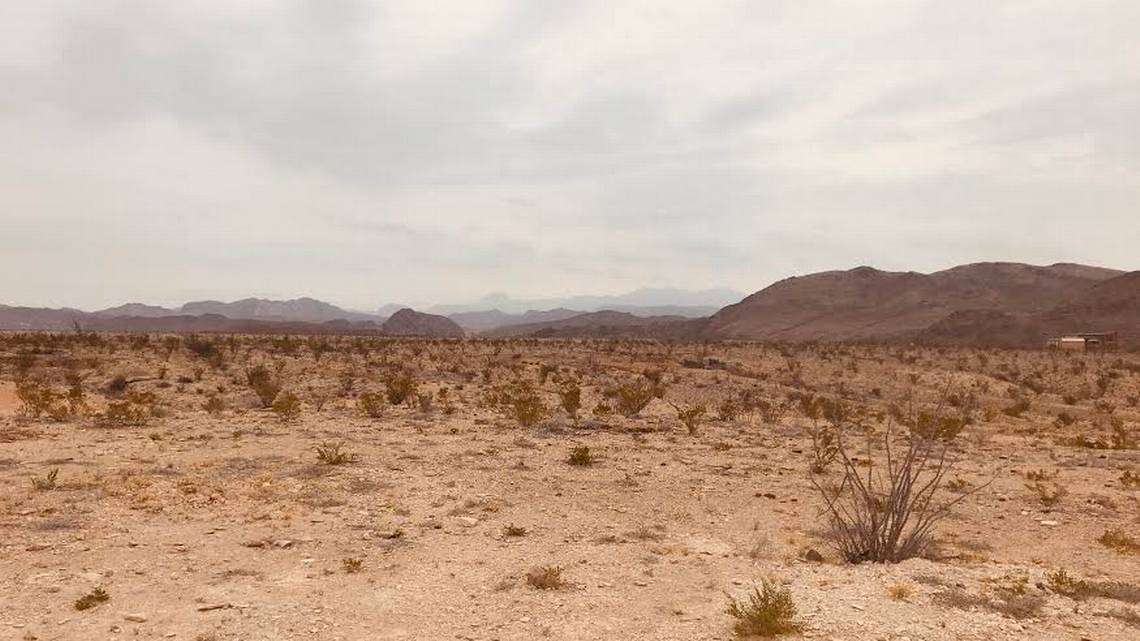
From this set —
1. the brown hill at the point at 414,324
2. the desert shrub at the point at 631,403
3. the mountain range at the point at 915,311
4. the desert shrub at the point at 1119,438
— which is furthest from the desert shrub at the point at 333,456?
the brown hill at the point at 414,324

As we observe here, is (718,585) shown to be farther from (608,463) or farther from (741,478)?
(608,463)

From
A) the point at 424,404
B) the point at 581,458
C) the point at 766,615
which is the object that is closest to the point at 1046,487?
the point at 581,458

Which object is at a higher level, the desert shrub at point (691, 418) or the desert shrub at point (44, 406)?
the desert shrub at point (44, 406)

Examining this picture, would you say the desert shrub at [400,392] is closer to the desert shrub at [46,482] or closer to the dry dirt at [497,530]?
the dry dirt at [497,530]

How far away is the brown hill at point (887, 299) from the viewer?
92.1m

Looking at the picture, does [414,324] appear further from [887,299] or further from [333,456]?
[333,456]

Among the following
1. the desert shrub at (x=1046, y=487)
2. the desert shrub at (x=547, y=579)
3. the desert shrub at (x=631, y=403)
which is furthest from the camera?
the desert shrub at (x=631, y=403)

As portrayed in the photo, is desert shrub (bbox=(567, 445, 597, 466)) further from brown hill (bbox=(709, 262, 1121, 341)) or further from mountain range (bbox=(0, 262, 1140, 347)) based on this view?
brown hill (bbox=(709, 262, 1121, 341))

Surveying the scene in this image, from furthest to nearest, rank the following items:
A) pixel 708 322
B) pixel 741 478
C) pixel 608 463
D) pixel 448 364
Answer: pixel 708 322 < pixel 448 364 < pixel 608 463 < pixel 741 478

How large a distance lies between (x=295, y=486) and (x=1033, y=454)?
1325 centimetres

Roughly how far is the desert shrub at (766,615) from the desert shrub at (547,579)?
4.91 ft

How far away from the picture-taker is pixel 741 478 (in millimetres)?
11156

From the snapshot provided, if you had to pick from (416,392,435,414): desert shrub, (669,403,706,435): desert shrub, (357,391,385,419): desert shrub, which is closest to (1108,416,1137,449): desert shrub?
(669,403,706,435): desert shrub

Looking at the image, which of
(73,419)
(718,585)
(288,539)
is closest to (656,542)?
(718,585)
